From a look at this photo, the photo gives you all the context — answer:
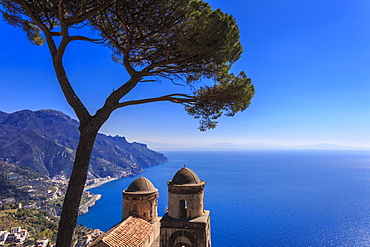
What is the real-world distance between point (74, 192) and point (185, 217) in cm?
625

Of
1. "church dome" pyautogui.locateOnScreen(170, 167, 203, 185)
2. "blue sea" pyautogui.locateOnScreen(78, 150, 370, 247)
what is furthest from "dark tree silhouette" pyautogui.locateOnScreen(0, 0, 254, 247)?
"blue sea" pyautogui.locateOnScreen(78, 150, 370, 247)

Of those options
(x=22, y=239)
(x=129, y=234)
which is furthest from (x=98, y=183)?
(x=129, y=234)

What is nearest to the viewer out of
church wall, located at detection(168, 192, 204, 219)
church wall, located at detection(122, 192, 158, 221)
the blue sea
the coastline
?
church wall, located at detection(168, 192, 204, 219)

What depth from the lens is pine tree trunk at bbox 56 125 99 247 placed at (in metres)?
5.24

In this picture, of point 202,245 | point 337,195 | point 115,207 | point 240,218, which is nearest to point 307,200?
point 337,195

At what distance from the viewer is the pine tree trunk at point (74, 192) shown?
5235mm

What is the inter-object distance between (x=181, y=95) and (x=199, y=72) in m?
1.44

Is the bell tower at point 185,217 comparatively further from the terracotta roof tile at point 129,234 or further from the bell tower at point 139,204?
the bell tower at point 139,204

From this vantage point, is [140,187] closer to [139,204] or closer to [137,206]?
[139,204]

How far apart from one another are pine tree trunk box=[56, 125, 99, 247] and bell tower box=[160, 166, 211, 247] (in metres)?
5.32

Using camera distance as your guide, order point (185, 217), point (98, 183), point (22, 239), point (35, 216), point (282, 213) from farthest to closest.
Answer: point (98, 183)
point (35, 216)
point (282, 213)
point (22, 239)
point (185, 217)

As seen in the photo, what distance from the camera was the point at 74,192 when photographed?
545 centimetres

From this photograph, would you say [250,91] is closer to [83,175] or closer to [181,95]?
[181,95]

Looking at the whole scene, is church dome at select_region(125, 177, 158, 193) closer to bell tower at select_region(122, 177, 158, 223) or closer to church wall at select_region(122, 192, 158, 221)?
bell tower at select_region(122, 177, 158, 223)
